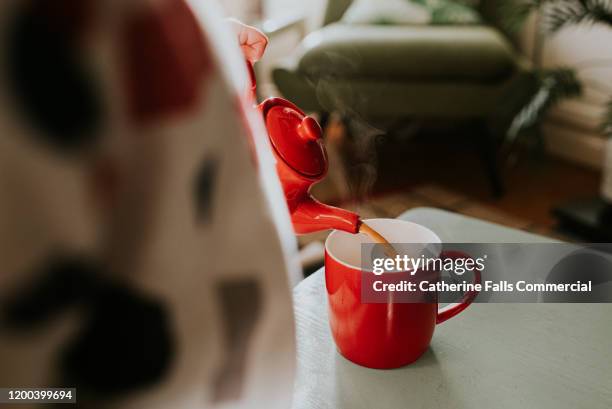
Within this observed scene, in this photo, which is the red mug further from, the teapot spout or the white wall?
the white wall

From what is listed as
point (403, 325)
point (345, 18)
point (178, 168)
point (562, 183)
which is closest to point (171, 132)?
point (178, 168)

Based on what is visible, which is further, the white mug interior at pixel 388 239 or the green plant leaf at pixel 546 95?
the green plant leaf at pixel 546 95

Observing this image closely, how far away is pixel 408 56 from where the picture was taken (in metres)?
1.75

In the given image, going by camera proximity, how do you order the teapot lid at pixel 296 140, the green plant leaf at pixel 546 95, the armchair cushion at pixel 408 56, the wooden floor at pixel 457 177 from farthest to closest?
the wooden floor at pixel 457 177 < the armchair cushion at pixel 408 56 < the green plant leaf at pixel 546 95 < the teapot lid at pixel 296 140

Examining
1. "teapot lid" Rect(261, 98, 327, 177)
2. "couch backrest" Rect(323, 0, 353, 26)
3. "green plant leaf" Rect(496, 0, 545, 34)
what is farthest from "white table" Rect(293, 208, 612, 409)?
"couch backrest" Rect(323, 0, 353, 26)

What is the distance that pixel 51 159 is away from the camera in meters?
0.16

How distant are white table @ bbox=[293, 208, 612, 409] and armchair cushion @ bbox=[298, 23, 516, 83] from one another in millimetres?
1324

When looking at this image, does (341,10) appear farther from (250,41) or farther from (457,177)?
(250,41)

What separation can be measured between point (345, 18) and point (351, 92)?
1.11 ft

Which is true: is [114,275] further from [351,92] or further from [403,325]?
[351,92]

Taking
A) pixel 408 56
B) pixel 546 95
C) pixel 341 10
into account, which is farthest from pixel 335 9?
pixel 546 95

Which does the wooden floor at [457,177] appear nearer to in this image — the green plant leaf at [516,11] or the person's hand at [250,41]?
the green plant leaf at [516,11]

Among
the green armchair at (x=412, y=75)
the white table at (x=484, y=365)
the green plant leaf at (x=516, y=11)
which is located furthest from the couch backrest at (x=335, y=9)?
the white table at (x=484, y=365)

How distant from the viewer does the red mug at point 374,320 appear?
41cm
